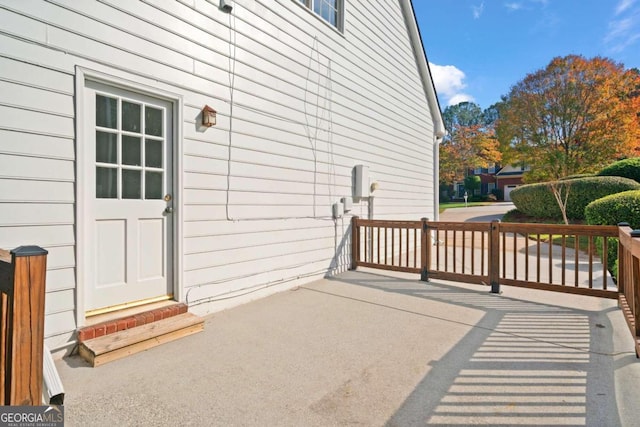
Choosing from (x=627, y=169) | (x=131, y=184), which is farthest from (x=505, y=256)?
(x=627, y=169)

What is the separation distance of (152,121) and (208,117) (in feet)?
1.72

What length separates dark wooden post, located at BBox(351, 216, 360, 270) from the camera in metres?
5.74

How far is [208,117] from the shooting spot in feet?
11.0

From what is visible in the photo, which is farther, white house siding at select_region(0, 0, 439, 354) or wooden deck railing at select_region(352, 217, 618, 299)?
wooden deck railing at select_region(352, 217, 618, 299)

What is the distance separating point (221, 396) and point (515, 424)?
1620 mm

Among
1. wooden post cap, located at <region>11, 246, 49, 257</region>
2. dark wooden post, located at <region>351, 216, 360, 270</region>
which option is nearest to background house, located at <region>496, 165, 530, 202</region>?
dark wooden post, located at <region>351, 216, 360, 270</region>

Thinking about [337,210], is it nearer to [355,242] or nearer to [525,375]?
[355,242]

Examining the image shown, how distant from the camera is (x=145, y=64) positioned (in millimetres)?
2945

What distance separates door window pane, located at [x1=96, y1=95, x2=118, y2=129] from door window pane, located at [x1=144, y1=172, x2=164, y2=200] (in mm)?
495

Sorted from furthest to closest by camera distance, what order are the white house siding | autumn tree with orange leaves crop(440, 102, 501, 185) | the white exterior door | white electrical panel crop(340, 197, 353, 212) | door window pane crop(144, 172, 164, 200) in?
autumn tree with orange leaves crop(440, 102, 501, 185) → white electrical panel crop(340, 197, 353, 212) → door window pane crop(144, 172, 164, 200) → the white exterior door → the white house siding

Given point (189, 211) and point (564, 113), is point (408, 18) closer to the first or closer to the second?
point (189, 211)

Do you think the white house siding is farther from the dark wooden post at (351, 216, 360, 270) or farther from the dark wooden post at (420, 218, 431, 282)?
the dark wooden post at (420, 218, 431, 282)

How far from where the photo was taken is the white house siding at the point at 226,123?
2.33 m

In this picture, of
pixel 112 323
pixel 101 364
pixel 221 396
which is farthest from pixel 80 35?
pixel 221 396
